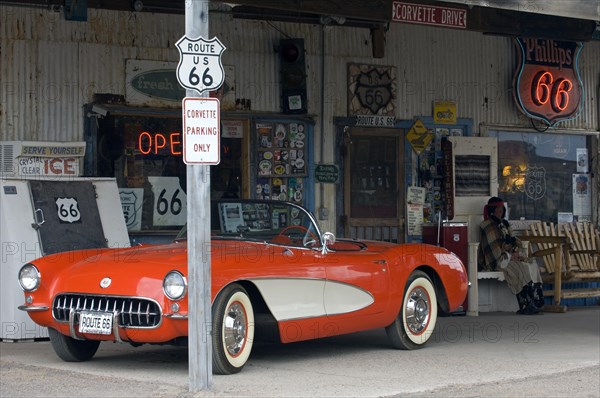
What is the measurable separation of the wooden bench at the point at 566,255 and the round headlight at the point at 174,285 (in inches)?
308

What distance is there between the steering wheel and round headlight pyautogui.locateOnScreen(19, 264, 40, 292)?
6.95 feet

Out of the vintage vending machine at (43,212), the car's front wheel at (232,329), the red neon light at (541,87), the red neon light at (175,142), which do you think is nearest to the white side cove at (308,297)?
the car's front wheel at (232,329)

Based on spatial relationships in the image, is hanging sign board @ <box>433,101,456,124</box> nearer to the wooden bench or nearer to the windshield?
the wooden bench

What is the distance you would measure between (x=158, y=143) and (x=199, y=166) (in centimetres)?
492

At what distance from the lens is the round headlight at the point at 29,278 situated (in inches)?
339

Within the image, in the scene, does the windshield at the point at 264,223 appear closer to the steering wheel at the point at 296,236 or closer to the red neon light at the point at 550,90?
the steering wheel at the point at 296,236

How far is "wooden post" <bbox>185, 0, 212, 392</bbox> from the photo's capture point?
24.9 feet

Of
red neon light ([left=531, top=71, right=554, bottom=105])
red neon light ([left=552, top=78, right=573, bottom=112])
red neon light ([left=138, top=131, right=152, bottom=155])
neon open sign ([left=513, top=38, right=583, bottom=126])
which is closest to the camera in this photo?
red neon light ([left=138, top=131, right=152, bottom=155])

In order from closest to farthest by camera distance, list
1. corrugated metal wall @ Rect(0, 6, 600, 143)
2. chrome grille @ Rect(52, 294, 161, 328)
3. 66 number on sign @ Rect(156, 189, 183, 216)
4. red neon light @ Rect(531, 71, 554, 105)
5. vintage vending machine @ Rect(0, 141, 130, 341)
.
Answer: chrome grille @ Rect(52, 294, 161, 328), vintage vending machine @ Rect(0, 141, 130, 341), corrugated metal wall @ Rect(0, 6, 600, 143), 66 number on sign @ Rect(156, 189, 183, 216), red neon light @ Rect(531, 71, 554, 105)

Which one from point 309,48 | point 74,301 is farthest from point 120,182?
point 74,301

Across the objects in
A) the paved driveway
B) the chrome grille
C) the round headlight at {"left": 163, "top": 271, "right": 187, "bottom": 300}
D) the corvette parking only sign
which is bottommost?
the paved driveway

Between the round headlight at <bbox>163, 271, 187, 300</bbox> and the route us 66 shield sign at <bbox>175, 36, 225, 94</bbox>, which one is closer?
the route us 66 shield sign at <bbox>175, 36, 225, 94</bbox>

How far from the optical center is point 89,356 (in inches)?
360

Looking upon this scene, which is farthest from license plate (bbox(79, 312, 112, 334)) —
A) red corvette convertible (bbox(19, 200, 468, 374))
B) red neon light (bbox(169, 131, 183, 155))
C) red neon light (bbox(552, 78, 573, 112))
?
red neon light (bbox(552, 78, 573, 112))
